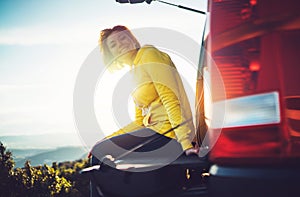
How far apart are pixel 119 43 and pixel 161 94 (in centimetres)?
85

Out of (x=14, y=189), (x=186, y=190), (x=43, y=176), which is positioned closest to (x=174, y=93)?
(x=186, y=190)

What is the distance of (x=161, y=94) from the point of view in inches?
139

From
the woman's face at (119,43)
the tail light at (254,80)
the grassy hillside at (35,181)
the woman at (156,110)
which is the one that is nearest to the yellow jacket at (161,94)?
the woman at (156,110)

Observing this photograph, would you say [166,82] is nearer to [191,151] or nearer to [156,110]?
[156,110]

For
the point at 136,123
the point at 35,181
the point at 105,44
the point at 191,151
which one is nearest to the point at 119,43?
the point at 105,44

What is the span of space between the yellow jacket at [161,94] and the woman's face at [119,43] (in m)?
0.36

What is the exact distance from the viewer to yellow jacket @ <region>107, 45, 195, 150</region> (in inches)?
136

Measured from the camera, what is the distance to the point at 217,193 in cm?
221

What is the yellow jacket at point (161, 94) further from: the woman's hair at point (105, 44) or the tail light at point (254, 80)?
the tail light at point (254, 80)

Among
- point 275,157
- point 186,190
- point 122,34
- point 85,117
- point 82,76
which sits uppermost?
point 122,34

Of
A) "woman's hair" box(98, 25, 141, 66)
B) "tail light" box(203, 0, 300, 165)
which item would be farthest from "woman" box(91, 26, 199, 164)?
"tail light" box(203, 0, 300, 165)

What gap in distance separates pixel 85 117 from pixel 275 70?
1.76 meters

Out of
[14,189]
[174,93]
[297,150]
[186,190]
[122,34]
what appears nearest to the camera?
[297,150]

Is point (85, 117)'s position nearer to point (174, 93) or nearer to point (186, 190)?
point (174, 93)
